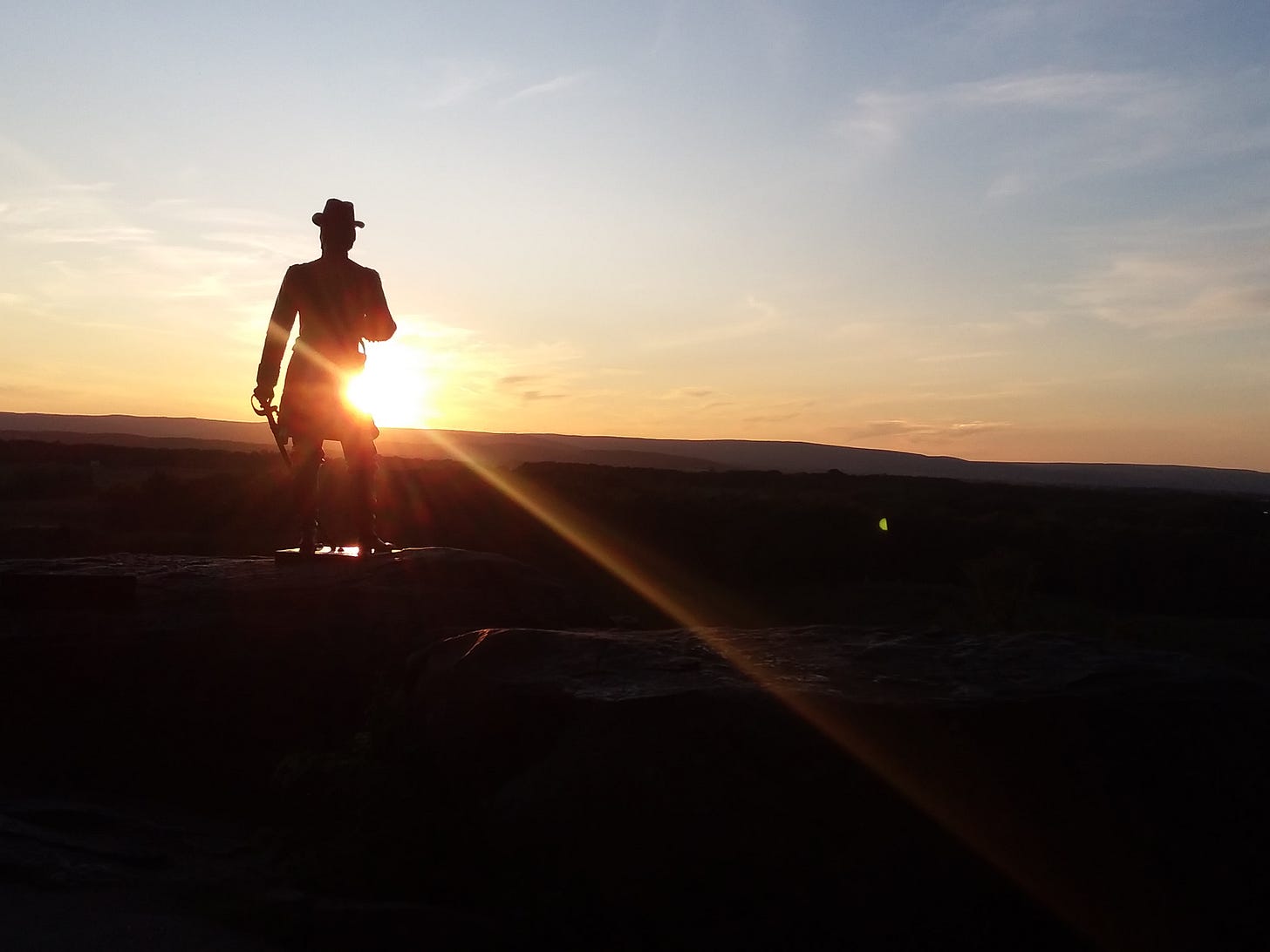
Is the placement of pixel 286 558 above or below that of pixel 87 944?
above

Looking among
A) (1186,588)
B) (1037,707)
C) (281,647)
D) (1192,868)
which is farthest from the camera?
(1186,588)

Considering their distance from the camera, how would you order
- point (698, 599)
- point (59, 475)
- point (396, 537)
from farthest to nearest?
A: point (59, 475)
point (396, 537)
point (698, 599)

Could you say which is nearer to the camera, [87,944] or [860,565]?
[87,944]

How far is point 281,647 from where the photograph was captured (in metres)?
5.95

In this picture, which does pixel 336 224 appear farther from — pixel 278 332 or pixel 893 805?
pixel 893 805

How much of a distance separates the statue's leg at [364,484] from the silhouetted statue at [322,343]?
0.7 inches

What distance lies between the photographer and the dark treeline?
19.2m

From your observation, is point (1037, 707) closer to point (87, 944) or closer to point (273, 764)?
point (87, 944)

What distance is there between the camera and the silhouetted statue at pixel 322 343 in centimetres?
722

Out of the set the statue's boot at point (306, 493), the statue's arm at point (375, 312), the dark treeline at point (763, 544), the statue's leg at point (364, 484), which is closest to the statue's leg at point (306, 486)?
the statue's boot at point (306, 493)

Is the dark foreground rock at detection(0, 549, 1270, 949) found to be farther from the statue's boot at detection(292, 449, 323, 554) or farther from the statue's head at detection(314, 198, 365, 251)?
the statue's head at detection(314, 198, 365, 251)

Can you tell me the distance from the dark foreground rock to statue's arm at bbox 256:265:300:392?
300 centimetres

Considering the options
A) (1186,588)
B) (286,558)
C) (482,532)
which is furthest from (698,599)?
(286,558)

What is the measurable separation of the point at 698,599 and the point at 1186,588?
1104cm
